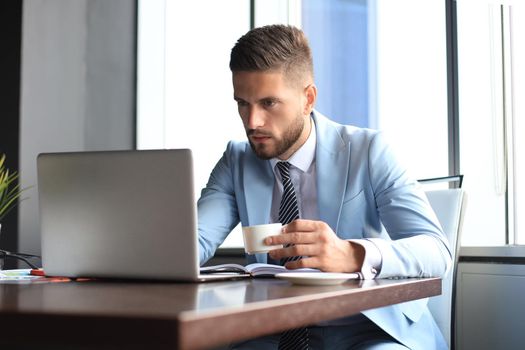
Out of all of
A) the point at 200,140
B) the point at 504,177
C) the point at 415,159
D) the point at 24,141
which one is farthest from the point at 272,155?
the point at 200,140

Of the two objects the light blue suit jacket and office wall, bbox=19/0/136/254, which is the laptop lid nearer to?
the light blue suit jacket

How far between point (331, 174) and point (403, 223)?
0.25 m

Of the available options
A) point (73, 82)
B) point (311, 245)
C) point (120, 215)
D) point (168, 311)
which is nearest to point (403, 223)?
point (311, 245)

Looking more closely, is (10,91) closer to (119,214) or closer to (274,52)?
(274,52)

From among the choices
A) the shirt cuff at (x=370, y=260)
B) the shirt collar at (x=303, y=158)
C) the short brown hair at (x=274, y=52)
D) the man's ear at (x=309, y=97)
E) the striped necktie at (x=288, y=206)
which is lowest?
the shirt cuff at (x=370, y=260)

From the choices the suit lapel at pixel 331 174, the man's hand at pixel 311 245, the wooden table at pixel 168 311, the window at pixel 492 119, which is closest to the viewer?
the wooden table at pixel 168 311

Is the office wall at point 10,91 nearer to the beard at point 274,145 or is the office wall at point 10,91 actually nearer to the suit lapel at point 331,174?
the beard at point 274,145

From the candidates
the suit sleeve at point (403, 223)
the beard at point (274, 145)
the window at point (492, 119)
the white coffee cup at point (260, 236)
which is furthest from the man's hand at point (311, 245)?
the window at point (492, 119)

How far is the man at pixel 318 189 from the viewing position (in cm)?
166

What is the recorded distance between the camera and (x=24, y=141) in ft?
12.2

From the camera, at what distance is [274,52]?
81.2 inches

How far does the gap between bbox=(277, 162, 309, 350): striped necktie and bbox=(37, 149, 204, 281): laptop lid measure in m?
0.41

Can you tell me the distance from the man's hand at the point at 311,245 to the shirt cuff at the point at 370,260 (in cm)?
5

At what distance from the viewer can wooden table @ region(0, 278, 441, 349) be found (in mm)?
828
